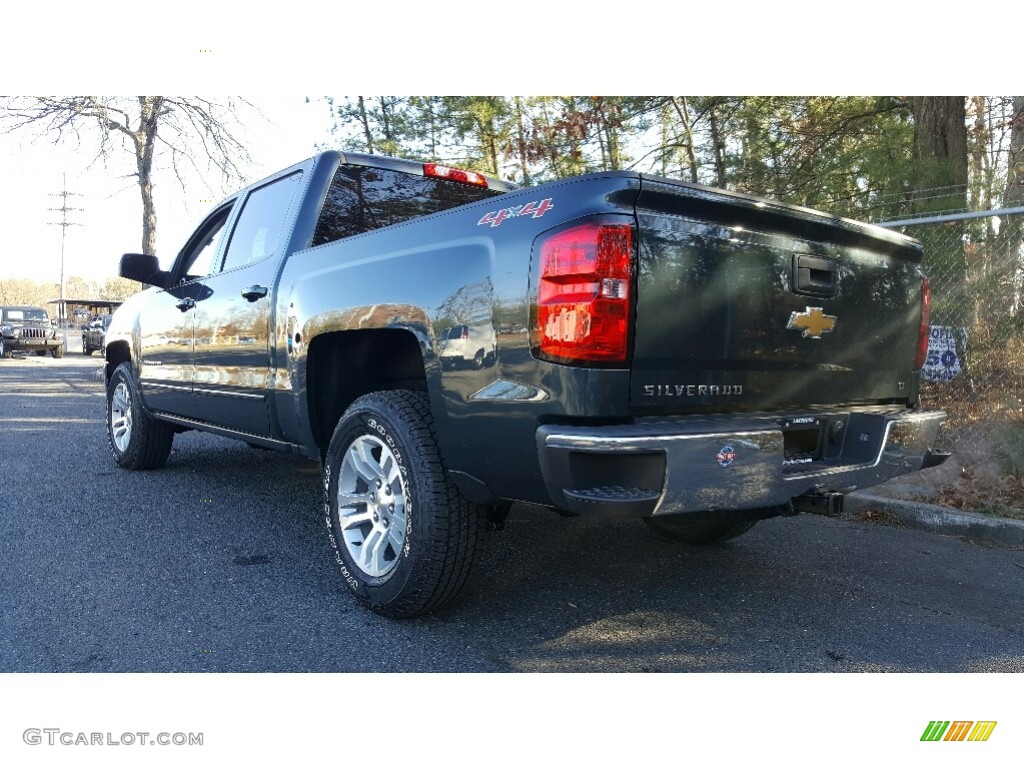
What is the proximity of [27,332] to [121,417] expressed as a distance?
23151mm

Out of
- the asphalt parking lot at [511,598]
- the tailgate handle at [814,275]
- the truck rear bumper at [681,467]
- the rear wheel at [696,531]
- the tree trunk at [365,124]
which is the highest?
the tree trunk at [365,124]

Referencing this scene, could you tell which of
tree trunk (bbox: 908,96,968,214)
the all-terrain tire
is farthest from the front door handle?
tree trunk (bbox: 908,96,968,214)

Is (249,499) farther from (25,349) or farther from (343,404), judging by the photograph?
(25,349)

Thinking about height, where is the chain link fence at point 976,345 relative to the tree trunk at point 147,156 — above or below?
below

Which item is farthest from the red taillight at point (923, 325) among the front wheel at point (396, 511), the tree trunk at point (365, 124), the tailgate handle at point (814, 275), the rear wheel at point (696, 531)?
the tree trunk at point (365, 124)

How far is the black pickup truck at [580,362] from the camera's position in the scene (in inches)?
94.7

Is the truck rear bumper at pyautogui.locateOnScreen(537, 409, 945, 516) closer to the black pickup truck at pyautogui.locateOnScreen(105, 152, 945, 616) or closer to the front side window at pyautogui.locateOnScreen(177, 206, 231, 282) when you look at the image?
the black pickup truck at pyautogui.locateOnScreen(105, 152, 945, 616)

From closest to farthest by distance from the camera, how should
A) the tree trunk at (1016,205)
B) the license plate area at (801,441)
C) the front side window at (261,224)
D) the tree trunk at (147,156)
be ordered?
the license plate area at (801,441)
the front side window at (261,224)
the tree trunk at (1016,205)
the tree trunk at (147,156)

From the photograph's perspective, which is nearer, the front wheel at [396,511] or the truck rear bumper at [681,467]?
the truck rear bumper at [681,467]

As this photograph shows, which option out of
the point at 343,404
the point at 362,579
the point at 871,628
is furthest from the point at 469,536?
the point at 871,628

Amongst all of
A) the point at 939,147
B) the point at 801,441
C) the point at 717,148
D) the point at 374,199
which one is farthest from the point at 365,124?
the point at 801,441

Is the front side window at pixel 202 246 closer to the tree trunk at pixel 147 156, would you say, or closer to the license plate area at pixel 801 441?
the license plate area at pixel 801 441

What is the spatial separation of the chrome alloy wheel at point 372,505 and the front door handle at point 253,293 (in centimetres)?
119

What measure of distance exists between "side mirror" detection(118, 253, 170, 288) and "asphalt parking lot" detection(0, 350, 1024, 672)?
1492 millimetres
